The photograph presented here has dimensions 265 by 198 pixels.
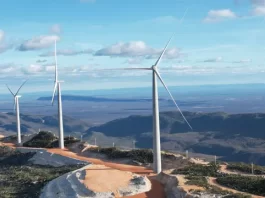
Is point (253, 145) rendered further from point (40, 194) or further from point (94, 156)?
point (40, 194)

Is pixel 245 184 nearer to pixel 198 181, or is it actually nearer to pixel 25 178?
pixel 198 181

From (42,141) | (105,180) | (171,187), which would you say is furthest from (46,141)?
(171,187)

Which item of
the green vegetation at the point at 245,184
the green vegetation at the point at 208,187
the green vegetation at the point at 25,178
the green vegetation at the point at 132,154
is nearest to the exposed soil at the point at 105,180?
the green vegetation at the point at 25,178

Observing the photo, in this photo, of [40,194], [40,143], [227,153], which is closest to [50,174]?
[40,194]

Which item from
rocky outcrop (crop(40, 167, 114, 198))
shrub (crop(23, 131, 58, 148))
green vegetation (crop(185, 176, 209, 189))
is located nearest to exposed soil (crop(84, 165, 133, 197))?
rocky outcrop (crop(40, 167, 114, 198))

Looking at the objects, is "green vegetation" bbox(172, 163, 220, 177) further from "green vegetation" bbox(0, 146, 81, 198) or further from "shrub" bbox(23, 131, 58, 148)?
"shrub" bbox(23, 131, 58, 148)

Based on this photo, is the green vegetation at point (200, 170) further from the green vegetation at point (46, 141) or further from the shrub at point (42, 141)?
the shrub at point (42, 141)

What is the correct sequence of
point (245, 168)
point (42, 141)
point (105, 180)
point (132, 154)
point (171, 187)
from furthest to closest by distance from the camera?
point (42, 141) < point (132, 154) < point (245, 168) < point (105, 180) < point (171, 187)
